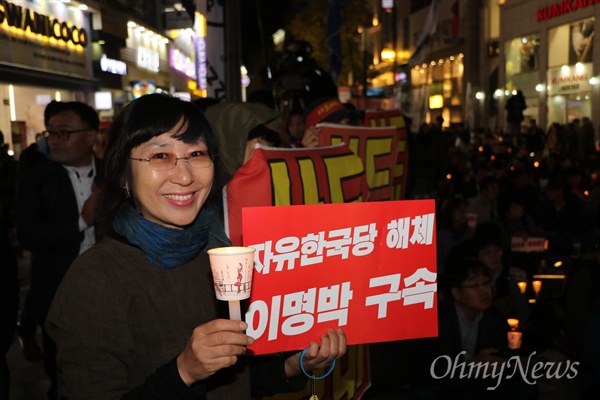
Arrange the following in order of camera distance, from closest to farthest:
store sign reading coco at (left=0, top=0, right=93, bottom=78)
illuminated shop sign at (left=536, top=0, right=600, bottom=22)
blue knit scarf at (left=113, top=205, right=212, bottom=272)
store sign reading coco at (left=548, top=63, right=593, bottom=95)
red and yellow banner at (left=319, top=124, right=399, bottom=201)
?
blue knit scarf at (left=113, top=205, right=212, bottom=272)
red and yellow banner at (left=319, top=124, right=399, bottom=201)
store sign reading coco at (left=0, top=0, right=93, bottom=78)
illuminated shop sign at (left=536, top=0, right=600, bottom=22)
store sign reading coco at (left=548, top=63, right=593, bottom=95)

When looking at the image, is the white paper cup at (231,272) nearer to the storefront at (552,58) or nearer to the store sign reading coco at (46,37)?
the store sign reading coco at (46,37)

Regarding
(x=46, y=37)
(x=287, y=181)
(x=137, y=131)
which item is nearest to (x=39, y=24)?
(x=46, y=37)

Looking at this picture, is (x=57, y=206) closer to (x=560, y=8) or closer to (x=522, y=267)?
(x=522, y=267)

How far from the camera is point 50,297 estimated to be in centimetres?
471

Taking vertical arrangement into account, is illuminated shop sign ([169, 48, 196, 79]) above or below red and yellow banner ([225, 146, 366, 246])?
above

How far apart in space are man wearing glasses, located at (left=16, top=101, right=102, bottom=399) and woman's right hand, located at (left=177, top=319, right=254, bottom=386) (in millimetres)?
2802

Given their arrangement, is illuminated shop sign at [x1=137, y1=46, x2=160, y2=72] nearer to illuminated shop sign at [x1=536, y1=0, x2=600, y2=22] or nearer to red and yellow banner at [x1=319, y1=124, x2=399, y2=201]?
illuminated shop sign at [x1=536, y1=0, x2=600, y2=22]

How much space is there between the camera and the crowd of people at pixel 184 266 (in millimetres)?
2061

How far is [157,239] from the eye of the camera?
87.1 inches

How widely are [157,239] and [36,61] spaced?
21966 millimetres

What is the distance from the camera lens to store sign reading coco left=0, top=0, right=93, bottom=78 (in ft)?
66.6

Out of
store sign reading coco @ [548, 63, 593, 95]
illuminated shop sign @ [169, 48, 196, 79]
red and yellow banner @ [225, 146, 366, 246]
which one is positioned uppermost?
illuminated shop sign @ [169, 48, 196, 79]

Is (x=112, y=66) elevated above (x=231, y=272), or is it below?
above

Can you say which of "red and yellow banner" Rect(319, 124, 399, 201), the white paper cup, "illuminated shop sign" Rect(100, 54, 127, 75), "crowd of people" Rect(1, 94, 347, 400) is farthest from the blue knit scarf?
"illuminated shop sign" Rect(100, 54, 127, 75)
